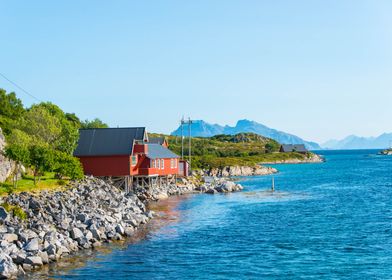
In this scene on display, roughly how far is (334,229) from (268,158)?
139918 millimetres

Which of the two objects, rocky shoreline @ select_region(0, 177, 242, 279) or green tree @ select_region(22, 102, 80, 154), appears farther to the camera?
green tree @ select_region(22, 102, 80, 154)

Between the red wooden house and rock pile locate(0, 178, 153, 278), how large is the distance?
44.8ft

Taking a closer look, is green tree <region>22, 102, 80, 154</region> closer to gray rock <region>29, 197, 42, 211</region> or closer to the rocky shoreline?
the rocky shoreline

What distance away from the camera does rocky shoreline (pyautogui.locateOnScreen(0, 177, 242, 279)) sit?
2873 centimetres

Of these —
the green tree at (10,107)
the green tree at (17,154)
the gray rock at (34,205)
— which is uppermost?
the green tree at (10,107)

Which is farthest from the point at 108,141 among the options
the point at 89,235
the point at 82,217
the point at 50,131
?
the point at 89,235

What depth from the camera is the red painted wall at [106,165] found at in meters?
64.1

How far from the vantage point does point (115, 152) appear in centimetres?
6397

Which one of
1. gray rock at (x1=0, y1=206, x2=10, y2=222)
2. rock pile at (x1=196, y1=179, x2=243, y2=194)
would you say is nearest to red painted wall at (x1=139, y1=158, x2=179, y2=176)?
rock pile at (x1=196, y1=179, x2=243, y2=194)

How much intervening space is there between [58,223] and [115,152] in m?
28.6

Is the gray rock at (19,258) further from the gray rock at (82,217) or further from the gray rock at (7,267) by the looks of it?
the gray rock at (82,217)

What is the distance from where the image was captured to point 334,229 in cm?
4062

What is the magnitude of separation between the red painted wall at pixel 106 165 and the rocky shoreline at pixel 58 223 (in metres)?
10.4

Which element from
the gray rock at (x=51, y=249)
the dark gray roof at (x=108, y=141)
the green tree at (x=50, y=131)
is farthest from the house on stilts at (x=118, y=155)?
the gray rock at (x=51, y=249)
